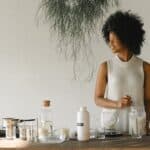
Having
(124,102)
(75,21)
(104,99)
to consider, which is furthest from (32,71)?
(124,102)

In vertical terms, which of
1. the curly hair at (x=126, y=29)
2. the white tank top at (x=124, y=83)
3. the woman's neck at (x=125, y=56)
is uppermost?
the curly hair at (x=126, y=29)

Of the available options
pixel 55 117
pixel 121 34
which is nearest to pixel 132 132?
pixel 121 34

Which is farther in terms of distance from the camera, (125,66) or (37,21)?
(37,21)

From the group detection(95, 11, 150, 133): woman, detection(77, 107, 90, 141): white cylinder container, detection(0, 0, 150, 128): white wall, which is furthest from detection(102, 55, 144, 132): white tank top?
detection(0, 0, 150, 128): white wall

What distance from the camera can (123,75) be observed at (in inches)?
78.5

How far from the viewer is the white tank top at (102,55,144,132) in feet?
6.51

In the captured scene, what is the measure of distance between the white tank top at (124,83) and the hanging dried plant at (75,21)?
2.07ft

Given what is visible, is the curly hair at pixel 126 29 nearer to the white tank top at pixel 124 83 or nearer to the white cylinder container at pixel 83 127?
the white tank top at pixel 124 83

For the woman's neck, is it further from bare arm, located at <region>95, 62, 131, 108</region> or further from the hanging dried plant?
the hanging dried plant

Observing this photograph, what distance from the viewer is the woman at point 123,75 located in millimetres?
1982

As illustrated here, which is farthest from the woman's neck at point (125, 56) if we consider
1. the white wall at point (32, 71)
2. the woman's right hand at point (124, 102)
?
the white wall at point (32, 71)

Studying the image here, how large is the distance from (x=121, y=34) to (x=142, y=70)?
22 centimetres

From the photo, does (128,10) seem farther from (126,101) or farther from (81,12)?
(126,101)

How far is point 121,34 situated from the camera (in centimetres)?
199
